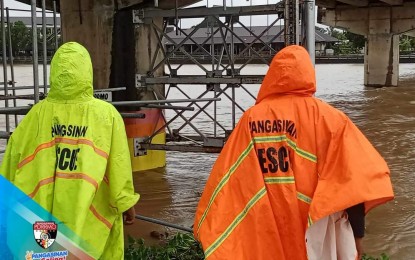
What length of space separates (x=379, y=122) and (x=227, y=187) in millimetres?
15494

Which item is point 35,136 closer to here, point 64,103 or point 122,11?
point 64,103

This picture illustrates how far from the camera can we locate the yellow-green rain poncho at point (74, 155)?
3279 mm

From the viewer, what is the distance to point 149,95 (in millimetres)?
10211

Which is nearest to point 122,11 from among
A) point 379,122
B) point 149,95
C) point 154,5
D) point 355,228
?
point 154,5

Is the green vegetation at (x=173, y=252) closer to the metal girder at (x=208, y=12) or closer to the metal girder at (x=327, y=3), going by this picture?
the metal girder at (x=208, y=12)

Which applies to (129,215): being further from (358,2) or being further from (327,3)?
(327,3)

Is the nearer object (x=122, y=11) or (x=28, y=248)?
(x=28, y=248)

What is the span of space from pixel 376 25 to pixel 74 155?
96.2 feet

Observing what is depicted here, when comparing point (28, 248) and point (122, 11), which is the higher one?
point (122, 11)

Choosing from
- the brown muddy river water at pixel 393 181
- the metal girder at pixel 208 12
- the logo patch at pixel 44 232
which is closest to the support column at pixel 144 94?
the metal girder at pixel 208 12

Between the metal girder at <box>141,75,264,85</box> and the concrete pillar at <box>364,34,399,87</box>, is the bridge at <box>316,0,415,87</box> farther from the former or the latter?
the metal girder at <box>141,75,264,85</box>

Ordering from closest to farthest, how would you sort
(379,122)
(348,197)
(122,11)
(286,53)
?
(348,197) < (286,53) < (122,11) < (379,122)

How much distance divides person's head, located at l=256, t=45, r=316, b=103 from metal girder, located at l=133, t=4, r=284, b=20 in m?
5.33

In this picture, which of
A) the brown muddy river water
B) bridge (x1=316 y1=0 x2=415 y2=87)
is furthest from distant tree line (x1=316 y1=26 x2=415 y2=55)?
the brown muddy river water
